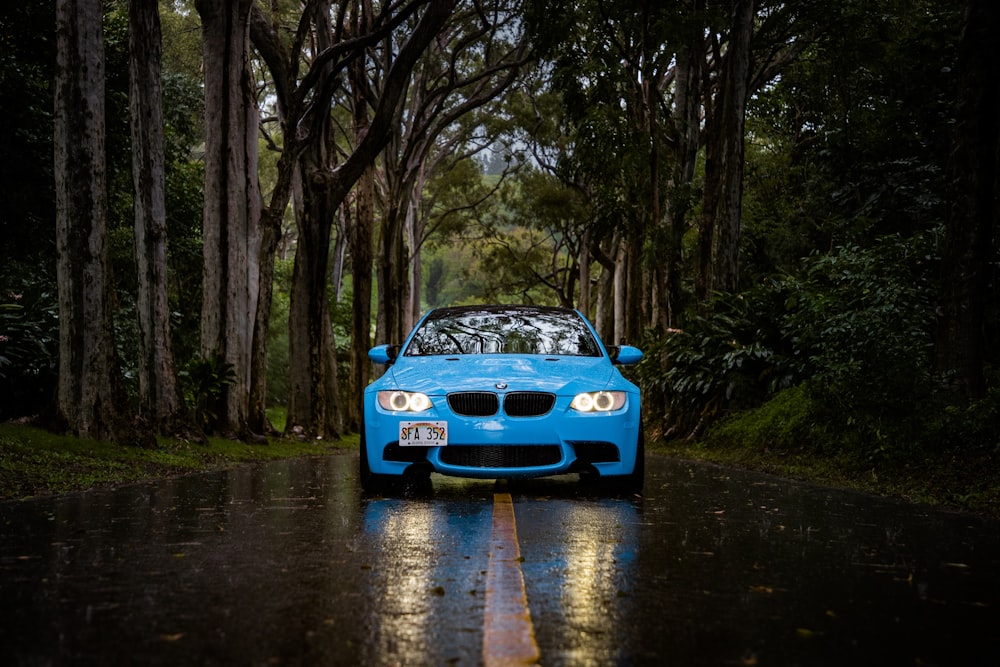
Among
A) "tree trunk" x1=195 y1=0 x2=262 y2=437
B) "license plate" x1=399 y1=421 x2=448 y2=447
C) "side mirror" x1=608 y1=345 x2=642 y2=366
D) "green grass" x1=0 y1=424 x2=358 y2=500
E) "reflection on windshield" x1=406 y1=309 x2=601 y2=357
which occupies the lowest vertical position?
"green grass" x1=0 y1=424 x2=358 y2=500

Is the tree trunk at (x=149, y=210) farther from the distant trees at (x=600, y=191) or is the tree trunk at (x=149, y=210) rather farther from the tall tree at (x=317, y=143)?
the tall tree at (x=317, y=143)

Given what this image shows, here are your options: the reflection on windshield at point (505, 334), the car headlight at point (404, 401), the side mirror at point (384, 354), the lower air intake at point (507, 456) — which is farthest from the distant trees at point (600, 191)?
the car headlight at point (404, 401)

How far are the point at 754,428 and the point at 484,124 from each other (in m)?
24.5

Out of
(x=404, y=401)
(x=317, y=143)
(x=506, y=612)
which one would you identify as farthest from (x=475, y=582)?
(x=317, y=143)

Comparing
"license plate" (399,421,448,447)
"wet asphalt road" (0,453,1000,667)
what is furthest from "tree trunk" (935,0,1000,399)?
"license plate" (399,421,448,447)

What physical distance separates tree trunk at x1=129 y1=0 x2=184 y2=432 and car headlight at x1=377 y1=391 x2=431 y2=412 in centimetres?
673

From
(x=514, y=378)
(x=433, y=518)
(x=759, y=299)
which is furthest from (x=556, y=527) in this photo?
(x=759, y=299)

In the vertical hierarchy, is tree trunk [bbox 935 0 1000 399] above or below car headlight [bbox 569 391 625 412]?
above

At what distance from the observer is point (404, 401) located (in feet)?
26.9

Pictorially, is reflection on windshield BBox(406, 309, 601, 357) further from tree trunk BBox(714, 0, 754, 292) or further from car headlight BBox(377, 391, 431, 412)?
tree trunk BBox(714, 0, 754, 292)

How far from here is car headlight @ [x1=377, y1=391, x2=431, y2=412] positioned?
26.8 ft

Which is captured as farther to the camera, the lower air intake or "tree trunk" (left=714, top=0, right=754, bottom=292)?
"tree trunk" (left=714, top=0, right=754, bottom=292)

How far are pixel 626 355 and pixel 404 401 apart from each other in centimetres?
219

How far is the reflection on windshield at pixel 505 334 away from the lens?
31.2ft
